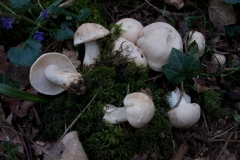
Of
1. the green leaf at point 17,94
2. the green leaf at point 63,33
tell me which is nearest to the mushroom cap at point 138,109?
the green leaf at point 17,94

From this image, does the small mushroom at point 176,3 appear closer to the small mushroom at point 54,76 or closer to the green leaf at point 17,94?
the small mushroom at point 54,76

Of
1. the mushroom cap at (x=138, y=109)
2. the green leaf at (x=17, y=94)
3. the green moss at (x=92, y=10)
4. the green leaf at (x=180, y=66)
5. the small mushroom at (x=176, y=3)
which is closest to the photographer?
the mushroom cap at (x=138, y=109)

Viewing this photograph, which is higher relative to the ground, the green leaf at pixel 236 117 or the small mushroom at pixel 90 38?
the small mushroom at pixel 90 38

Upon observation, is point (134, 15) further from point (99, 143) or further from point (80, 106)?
point (99, 143)

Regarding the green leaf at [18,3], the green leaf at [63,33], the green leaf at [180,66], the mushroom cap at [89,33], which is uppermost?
the green leaf at [18,3]

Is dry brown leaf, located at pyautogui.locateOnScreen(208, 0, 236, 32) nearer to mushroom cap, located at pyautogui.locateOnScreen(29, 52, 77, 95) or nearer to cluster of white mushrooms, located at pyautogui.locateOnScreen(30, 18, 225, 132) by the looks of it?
cluster of white mushrooms, located at pyautogui.locateOnScreen(30, 18, 225, 132)

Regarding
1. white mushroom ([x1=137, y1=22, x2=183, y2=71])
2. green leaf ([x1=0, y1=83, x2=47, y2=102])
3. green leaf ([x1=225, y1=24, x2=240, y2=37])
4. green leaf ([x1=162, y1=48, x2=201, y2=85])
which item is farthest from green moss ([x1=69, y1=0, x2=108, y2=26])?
green leaf ([x1=225, y1=24, x2=240, y2=37])
